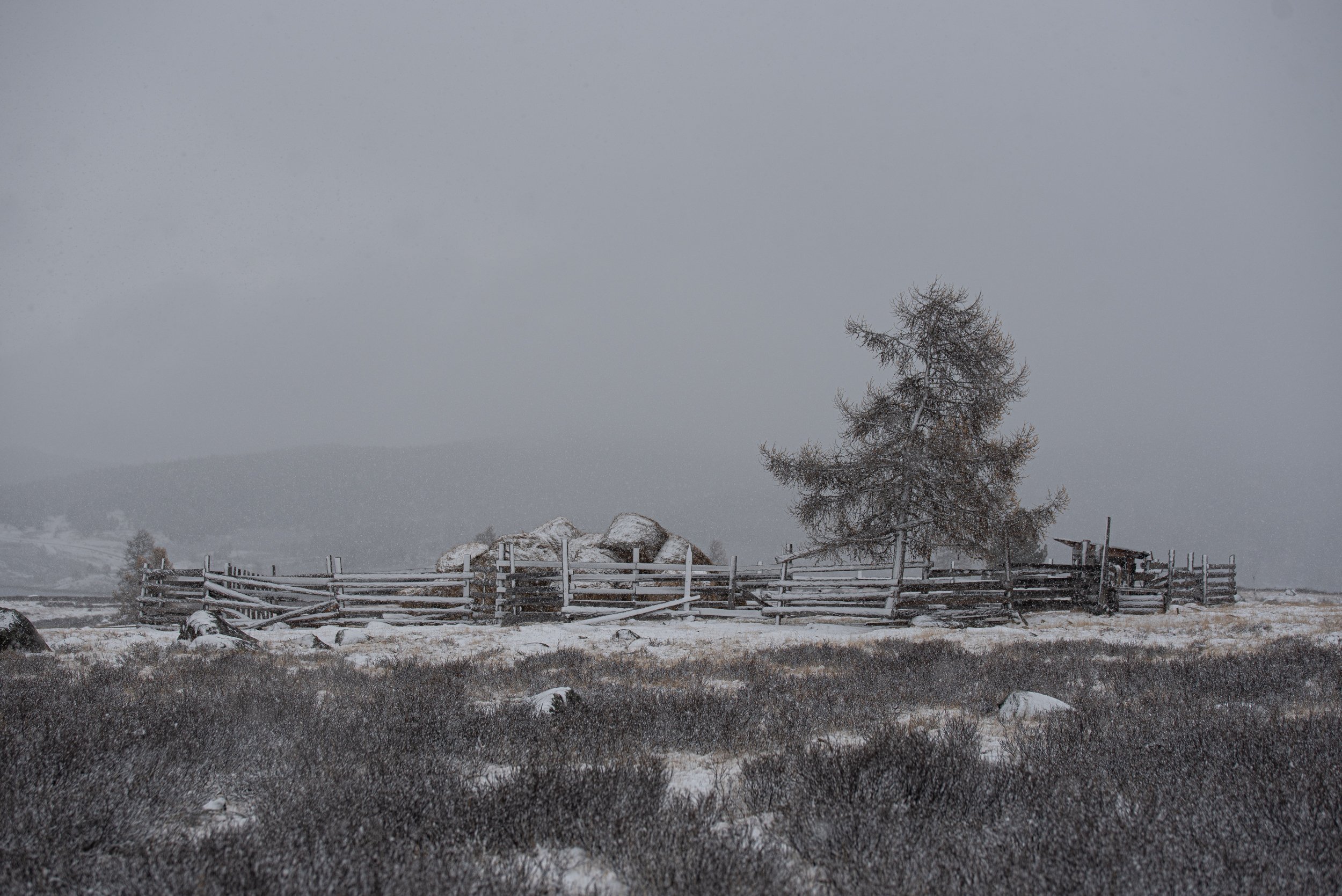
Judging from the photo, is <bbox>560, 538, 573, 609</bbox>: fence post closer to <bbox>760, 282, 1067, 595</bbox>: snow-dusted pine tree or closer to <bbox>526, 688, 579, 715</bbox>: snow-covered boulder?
<bbox>760, 282, 1067, 595</bbox>: snow-dusted pine tree

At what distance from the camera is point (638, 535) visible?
21516 millimetres

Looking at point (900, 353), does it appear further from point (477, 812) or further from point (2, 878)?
point (2, 878)

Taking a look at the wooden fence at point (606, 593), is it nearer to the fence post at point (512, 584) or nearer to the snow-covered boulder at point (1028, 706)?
the fence post at point (512, 584)

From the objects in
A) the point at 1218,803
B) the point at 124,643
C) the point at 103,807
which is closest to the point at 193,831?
the point at 103,807

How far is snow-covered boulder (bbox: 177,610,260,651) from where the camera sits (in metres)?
9.59

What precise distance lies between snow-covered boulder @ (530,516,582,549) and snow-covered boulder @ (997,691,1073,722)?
56.1ft

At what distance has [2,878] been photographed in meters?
2.10

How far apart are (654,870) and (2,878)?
6.53ft

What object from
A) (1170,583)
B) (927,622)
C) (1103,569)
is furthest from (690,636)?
(1170,583)

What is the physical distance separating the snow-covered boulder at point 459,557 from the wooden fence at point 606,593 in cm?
62

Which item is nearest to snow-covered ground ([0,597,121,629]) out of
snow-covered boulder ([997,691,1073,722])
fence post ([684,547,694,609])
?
fence post ([684,547,694,609])

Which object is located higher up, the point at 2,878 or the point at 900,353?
the point at 900,353

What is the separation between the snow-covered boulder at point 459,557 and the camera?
63.1 feet

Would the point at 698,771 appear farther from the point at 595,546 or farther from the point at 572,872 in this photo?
the point at 595,546
